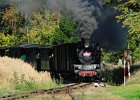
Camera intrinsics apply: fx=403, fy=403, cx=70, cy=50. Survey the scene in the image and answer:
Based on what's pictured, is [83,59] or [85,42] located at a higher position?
[85,42]

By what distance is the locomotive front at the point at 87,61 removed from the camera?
26880mm

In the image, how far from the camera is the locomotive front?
2688cm

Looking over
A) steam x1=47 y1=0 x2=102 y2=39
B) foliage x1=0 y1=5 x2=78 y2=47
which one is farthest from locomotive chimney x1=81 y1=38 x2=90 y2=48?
foliage x1=0 y1=5 x2=78 y2=47

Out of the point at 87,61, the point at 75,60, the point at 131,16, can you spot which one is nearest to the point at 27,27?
the point at 75,60

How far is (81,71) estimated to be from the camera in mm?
26781

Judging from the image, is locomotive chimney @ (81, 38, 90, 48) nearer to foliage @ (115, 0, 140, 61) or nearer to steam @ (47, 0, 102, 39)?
steam @ (47, 0, 102, 39)

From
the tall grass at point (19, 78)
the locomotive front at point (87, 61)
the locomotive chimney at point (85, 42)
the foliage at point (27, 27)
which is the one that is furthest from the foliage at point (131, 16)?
the foliage at point (27, 27)

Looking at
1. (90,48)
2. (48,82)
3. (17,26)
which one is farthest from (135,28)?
(17,26)

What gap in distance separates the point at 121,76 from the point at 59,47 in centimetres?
666

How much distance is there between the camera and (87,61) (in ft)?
89.4

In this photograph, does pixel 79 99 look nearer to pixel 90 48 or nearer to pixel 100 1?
pixel 90 48

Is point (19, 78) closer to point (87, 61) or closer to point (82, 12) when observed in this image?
point (87, 61)

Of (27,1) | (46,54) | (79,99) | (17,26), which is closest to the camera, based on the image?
(79,99)

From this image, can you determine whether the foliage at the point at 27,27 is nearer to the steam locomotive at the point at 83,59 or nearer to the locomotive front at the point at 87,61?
the steam locomotive at the point at 83,59
